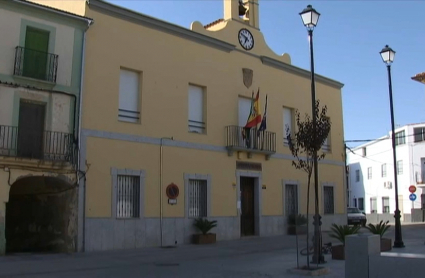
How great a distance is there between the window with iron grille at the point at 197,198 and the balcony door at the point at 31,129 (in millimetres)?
6443

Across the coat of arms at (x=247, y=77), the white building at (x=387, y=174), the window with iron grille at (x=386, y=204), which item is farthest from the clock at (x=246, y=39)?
the window with iron grille at (x=386, y=204)

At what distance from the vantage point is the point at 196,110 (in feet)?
70.0

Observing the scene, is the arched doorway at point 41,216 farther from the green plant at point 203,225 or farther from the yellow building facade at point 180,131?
the green plant at point 203,225

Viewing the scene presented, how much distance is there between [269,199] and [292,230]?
2.11 meters

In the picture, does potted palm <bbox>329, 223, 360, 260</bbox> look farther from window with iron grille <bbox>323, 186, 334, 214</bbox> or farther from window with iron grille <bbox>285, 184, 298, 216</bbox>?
window with iron grille <bbox>323, 186, 334, 214</bbox>

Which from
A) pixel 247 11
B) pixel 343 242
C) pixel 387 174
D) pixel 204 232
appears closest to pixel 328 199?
pixel 204 232

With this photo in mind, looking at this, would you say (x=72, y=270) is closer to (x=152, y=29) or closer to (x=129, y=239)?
(x=129, y=239)

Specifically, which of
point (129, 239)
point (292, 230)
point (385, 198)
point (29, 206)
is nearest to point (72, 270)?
point (129, 239)

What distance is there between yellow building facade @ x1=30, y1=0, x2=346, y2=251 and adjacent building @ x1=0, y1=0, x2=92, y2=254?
55cm

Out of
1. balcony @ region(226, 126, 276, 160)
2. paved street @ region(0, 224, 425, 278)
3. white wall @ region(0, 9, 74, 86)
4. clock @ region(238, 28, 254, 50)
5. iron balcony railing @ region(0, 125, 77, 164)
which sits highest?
clock @ region(238, 28, 254, 50)

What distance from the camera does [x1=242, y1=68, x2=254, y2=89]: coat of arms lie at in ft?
76.7


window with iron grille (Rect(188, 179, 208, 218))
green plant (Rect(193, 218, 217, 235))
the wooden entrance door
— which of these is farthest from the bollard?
the wooden entrance door

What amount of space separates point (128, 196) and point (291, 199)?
9748 millimetres

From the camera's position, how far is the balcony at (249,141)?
22.1 m
